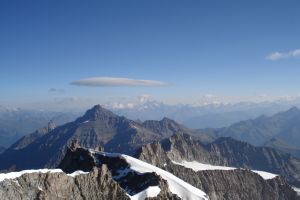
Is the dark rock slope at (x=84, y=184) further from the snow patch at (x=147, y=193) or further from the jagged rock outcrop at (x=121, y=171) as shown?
the snow patch at (x=147, y=193)

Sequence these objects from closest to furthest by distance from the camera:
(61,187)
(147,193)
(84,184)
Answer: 1. (61,187)
2. (84,184)
3. (147,193)

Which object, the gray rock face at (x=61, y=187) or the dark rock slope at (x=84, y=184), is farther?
the dark rock slope at (x=84, y=184)

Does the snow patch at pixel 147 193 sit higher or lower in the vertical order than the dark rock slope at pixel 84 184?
lower

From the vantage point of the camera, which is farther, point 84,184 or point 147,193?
point 147,193

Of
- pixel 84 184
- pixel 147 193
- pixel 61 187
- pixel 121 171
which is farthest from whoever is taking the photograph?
pixel 121 171

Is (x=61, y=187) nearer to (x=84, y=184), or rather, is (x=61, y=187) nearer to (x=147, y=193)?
(x=84, y=184)

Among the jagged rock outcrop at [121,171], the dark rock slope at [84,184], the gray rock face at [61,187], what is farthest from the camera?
the jagged rock outcrop at [121,171]

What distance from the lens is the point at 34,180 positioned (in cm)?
11375

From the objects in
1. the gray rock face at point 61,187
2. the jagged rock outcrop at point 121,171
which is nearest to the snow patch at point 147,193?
the jagged rock outcrop at point 121,171

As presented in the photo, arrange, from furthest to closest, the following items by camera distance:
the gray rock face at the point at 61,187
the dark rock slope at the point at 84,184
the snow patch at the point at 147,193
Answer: the snow patch at the point at 147,193 → the dark rock slope at the point at 84,184 → the gray rock face at the point at 61,187

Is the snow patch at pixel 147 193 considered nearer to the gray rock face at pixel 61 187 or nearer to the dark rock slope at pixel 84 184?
the dark rock slope at pixel 84 184

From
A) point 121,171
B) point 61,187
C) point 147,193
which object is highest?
Answer: point 61,187

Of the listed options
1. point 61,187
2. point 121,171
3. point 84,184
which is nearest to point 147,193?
point 84,184

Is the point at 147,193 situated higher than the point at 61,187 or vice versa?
the point at 61,187
